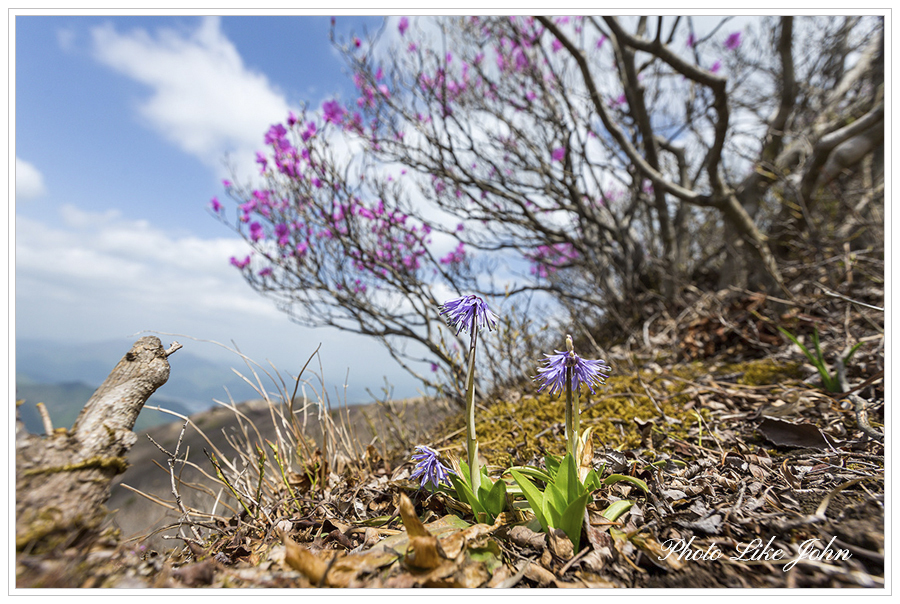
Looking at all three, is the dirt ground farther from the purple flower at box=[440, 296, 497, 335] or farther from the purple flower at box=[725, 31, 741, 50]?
the purple flower at box=[725, 31, 741, 50]

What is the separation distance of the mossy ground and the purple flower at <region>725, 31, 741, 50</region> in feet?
21.1

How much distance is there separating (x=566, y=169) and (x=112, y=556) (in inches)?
181

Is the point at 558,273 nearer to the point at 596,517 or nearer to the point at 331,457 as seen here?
the point at 331,457

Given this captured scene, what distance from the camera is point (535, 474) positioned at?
1.38 meters

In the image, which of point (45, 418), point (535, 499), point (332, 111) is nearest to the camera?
point (45, 418)

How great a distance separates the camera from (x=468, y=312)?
134 centimetres

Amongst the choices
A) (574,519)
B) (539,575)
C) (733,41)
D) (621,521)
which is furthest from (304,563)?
(733,41)

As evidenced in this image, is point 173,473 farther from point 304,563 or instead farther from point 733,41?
point 733,41

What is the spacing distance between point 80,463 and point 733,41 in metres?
9.53

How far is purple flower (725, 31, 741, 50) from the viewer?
684 cm

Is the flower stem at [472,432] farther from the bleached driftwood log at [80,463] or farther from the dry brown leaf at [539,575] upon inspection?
the bleached driftwood log at [80,463]
